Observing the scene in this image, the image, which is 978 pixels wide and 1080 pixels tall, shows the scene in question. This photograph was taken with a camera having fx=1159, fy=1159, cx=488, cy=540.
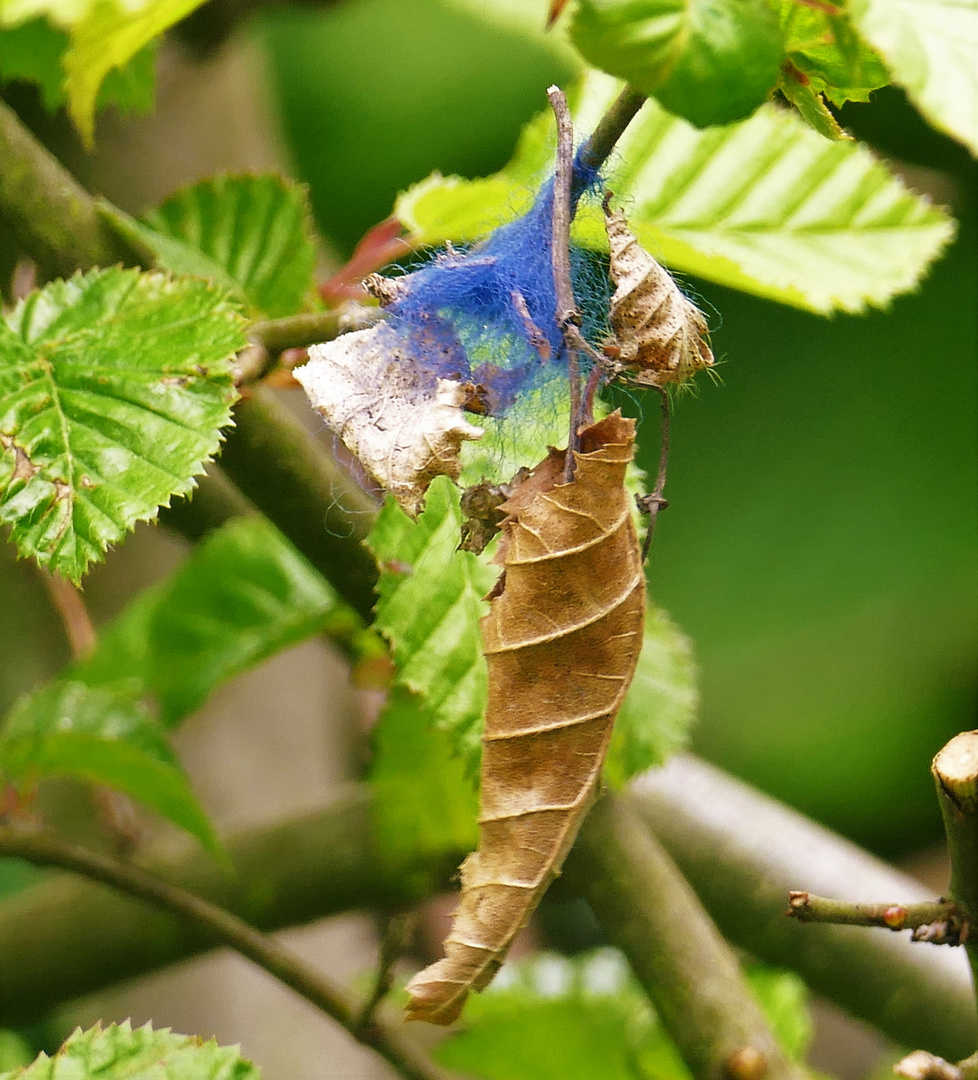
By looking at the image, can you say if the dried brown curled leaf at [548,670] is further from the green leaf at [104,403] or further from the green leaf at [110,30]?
the green leaf at [110,30]

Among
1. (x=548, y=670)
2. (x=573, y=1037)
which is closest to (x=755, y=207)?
(x=548, y=670)

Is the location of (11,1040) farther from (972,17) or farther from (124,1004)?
(972,17)

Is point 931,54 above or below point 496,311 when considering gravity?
above

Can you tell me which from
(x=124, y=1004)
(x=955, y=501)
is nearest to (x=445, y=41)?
(x=955, y=501)

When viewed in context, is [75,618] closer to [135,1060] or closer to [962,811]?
[135,1060]

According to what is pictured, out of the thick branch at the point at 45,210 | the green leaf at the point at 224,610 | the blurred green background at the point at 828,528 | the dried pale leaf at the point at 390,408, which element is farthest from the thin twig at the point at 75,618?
the blurred green background at the point at 828,528
